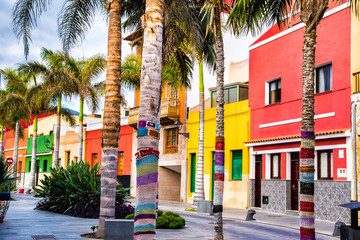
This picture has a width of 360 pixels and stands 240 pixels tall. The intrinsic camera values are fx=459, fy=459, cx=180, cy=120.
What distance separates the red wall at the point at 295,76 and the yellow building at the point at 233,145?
1.04m

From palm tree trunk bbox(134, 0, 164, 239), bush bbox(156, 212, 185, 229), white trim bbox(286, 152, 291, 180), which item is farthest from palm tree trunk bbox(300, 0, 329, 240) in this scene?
white trim bbox(286, 152, 291, 180)

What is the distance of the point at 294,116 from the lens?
76.9 ft

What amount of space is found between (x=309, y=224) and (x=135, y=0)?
1104 cm

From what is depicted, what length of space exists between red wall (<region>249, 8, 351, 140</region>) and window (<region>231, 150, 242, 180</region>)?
73.0 inches

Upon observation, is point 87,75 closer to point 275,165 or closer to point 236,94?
point 236,94

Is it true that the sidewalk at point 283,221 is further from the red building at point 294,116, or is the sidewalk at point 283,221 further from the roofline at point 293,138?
the roofline at point 293,138

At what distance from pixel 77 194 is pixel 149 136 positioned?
483 inches

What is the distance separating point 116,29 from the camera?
13.2 metres

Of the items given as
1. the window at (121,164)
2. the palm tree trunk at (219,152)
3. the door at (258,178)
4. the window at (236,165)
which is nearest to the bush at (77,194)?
the palm tree trunk at (219,152)

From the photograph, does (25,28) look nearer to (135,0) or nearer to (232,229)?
(135,0)

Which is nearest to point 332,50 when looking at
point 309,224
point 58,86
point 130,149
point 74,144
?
point 309,224

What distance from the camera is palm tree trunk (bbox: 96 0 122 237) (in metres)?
12.4

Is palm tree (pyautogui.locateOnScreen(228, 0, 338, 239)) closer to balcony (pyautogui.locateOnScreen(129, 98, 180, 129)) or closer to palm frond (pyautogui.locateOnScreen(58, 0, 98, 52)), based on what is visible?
palm frond (pyautogui.locateOnScreen(58, 0, 98, 52))

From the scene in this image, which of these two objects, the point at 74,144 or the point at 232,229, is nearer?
the point at 232,229
